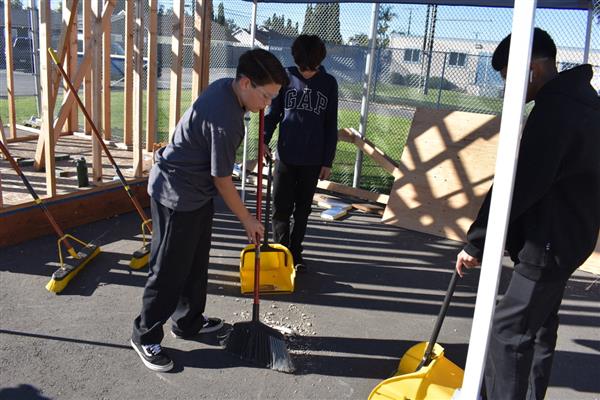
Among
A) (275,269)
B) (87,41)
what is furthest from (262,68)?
(87,41)

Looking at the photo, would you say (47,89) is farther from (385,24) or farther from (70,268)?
(385,24)

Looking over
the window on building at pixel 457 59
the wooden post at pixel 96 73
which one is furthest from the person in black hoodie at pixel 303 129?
the window on building at pixel 457 59

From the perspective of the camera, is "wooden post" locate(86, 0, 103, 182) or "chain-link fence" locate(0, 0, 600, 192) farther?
"chain-link fence" locate(0, 0, 600, 192)

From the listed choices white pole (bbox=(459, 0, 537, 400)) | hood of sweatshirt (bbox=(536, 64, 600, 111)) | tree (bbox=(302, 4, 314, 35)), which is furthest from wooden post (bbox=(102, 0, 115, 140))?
white pole (bbox=(459, 0, 537, 400))

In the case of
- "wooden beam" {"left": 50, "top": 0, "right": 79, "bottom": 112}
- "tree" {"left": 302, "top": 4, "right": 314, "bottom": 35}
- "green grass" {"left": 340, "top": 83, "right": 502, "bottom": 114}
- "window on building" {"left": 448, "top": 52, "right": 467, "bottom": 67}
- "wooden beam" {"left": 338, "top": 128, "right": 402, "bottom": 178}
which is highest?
"tree" {"left": 302, "top": 4, "right": 314, "bottom": 35}

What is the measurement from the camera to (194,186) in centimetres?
287

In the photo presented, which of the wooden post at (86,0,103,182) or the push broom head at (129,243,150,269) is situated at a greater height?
the wooden post at (86,0,103,182)

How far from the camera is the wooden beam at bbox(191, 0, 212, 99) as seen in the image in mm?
6016

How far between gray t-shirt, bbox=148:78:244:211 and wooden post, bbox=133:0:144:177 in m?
3.17

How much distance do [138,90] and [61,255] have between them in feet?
7.97

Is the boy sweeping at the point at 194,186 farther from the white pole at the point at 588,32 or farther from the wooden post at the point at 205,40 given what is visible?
the white pole at the point at 588,32

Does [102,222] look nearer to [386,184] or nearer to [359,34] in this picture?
[386,184]

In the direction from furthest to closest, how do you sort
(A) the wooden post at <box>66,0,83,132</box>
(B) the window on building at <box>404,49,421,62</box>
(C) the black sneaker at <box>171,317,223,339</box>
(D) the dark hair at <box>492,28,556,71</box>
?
(B) the window on building at <box>404,49,421,62</box> → (A) the wooden post at <box>66,0,83,132</box> → (C) the black sneaker at <box>171,317,223,339</box> → (D) the dark hair at <box>492,28,556,71</box>

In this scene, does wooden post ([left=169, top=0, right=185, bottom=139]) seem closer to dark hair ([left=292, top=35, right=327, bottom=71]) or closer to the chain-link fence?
the chain-link fence
